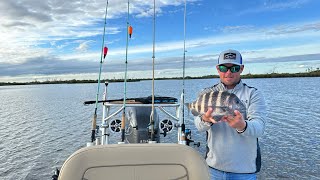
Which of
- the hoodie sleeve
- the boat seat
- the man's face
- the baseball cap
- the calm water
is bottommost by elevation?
the calm water

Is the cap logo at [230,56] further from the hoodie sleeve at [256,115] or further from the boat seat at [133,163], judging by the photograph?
the boat seat at [133,163]

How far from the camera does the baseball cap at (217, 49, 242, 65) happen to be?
3.10 meters

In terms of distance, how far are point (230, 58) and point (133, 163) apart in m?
1.39

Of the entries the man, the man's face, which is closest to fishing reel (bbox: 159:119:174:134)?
the man

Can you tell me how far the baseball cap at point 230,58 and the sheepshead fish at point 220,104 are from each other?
1.46 feet

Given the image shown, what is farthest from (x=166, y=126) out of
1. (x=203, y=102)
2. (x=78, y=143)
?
(x=78, y=143)

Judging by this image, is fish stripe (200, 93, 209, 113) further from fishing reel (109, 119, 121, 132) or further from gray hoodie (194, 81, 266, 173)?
fishing reel (109, 119, 121, 132)

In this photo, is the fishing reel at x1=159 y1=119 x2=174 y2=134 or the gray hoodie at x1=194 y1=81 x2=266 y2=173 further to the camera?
the fishing reel at x1=159 y1=119 x2=174 y2=134

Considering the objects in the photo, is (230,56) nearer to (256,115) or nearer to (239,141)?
(256,115)

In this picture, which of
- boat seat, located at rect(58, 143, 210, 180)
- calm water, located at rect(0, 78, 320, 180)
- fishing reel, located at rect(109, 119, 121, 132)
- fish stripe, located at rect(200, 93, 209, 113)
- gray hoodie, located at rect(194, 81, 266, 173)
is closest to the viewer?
boat seat, located at rect(58, 143, 210, 180)

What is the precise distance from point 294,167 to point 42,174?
25.9ft

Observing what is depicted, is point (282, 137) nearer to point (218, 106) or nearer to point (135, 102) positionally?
point (135, 102)

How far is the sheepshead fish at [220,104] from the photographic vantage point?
2701 mm

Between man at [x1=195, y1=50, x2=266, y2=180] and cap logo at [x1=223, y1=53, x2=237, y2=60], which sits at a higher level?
cap logo at [x1=223, y1=53, x2=237, y2=60]
